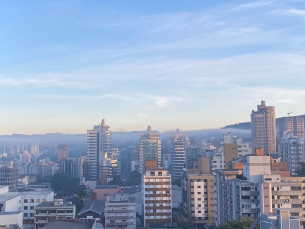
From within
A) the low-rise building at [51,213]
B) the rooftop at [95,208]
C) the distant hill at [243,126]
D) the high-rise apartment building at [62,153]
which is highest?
the distant hill at [243,126]

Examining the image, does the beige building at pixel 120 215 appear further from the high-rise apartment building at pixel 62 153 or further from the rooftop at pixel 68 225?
the high-rise apartment building at pixel 62 153

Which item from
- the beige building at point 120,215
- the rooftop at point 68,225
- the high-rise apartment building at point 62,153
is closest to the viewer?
the rooftop at point 68,225

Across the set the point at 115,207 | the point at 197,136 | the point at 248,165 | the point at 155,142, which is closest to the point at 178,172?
the point at 155,142

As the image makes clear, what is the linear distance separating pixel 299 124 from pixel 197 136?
185 feet

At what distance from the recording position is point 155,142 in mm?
72562

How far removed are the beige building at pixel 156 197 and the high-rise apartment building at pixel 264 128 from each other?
4341 cm

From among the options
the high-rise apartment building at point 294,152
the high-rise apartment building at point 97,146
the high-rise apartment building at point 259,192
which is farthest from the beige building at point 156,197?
the high-rise apartment building at point 97,146

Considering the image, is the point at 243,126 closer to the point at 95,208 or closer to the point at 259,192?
the point at 95,208

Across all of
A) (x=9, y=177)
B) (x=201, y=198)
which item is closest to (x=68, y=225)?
(x=201, y=198)

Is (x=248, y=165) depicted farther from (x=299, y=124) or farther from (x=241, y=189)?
(x=299, y=124)

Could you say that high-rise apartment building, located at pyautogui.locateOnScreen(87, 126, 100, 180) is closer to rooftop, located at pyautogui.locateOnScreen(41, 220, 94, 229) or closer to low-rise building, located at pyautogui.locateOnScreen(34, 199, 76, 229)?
low-rise building, located at pyautogui.locateOnScreen(34, 199, 76, 229)

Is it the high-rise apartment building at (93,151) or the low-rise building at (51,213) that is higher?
the high-rise apartment building at (93,151)

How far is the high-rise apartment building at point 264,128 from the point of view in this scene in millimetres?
69625

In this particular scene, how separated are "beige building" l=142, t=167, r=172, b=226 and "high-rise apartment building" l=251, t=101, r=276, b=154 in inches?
1709
